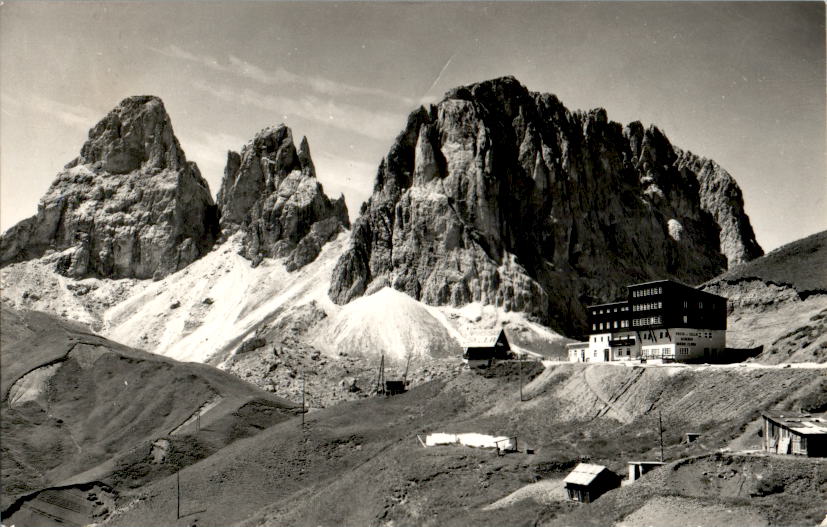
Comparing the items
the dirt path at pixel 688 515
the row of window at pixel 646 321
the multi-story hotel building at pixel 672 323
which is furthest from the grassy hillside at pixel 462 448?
the row of window at pixel 646 321

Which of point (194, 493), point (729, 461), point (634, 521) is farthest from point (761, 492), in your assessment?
point (194, 493)

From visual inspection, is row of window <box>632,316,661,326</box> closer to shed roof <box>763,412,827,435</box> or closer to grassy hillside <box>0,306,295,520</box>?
shed roof <box>763,412,827,435</box>

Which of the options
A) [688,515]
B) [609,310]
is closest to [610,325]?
[609,310]

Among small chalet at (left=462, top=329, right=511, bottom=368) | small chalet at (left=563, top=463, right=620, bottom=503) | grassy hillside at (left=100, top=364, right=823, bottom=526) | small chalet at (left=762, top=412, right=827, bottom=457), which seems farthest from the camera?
small chalet at (left=462, top=329, right=511, bottom=368)

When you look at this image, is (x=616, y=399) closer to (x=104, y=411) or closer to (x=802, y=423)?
(x=802, y=423)

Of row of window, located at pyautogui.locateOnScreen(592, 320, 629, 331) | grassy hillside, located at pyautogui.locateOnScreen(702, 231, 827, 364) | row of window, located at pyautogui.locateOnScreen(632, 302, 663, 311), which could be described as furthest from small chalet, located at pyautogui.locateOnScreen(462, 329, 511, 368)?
grassy hillside, located at pyautogui.locateOnScreen(702, 231, 827, 364)

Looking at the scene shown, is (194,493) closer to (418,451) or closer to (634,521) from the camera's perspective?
(418,451)
